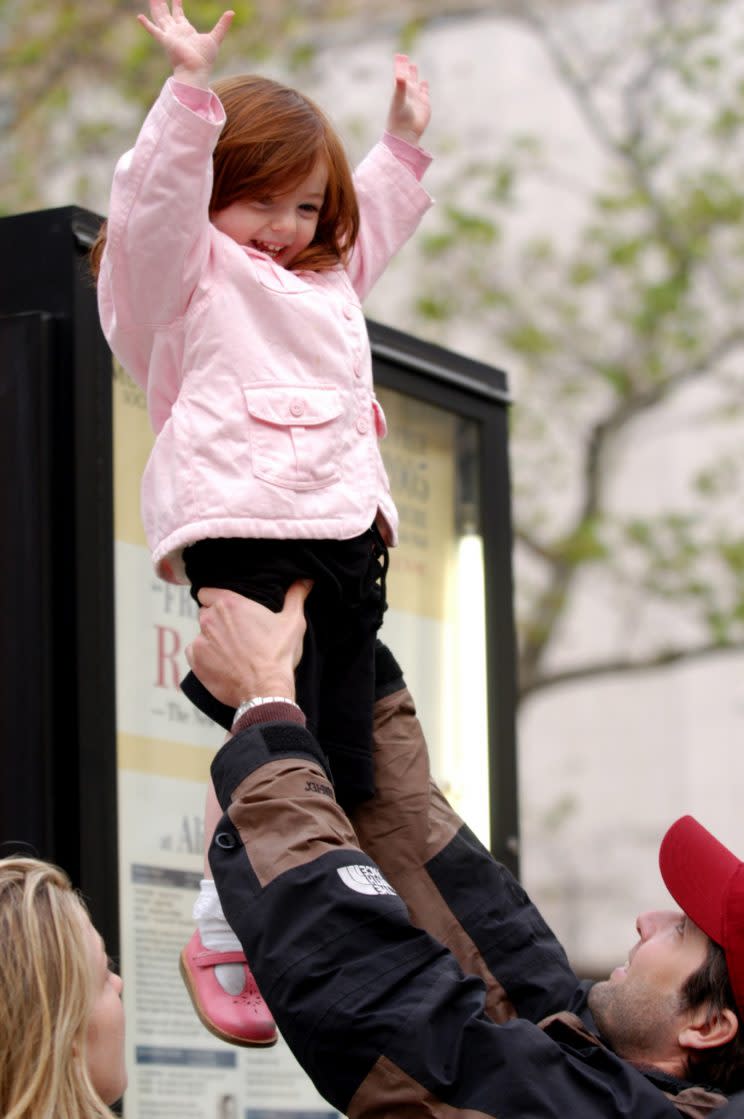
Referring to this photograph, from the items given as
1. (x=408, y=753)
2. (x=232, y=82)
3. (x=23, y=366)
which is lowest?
(x=408, y=753)

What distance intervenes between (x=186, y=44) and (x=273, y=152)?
0.25m

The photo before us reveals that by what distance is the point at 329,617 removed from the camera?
3186mm

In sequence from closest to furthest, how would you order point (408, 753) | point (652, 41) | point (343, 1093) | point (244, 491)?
point (343, 1093), point (244, 491), point (408, 753), point (652, 41)

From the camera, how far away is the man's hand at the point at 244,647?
292 cm

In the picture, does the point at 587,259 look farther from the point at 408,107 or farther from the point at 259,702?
the point at 259,702

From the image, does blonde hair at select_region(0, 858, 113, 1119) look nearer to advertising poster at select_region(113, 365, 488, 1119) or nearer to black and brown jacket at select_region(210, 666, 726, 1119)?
black and brown jacket at select_region(210, 666, 726, 1119)

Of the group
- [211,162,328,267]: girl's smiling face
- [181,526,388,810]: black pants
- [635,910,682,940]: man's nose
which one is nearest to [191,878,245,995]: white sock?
[181,526,388,810]: black pants

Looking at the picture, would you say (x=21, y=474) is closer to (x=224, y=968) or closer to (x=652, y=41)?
(x=224, y=968)

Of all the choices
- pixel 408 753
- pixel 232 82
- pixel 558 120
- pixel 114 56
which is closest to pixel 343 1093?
pixel 408 753

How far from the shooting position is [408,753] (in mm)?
3418

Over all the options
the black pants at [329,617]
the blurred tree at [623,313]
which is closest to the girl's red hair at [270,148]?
the black pants at [329,617]

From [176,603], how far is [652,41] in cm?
1213

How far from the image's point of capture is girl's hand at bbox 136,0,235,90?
112 inches

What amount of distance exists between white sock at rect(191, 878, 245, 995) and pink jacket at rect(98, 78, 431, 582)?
52cm
